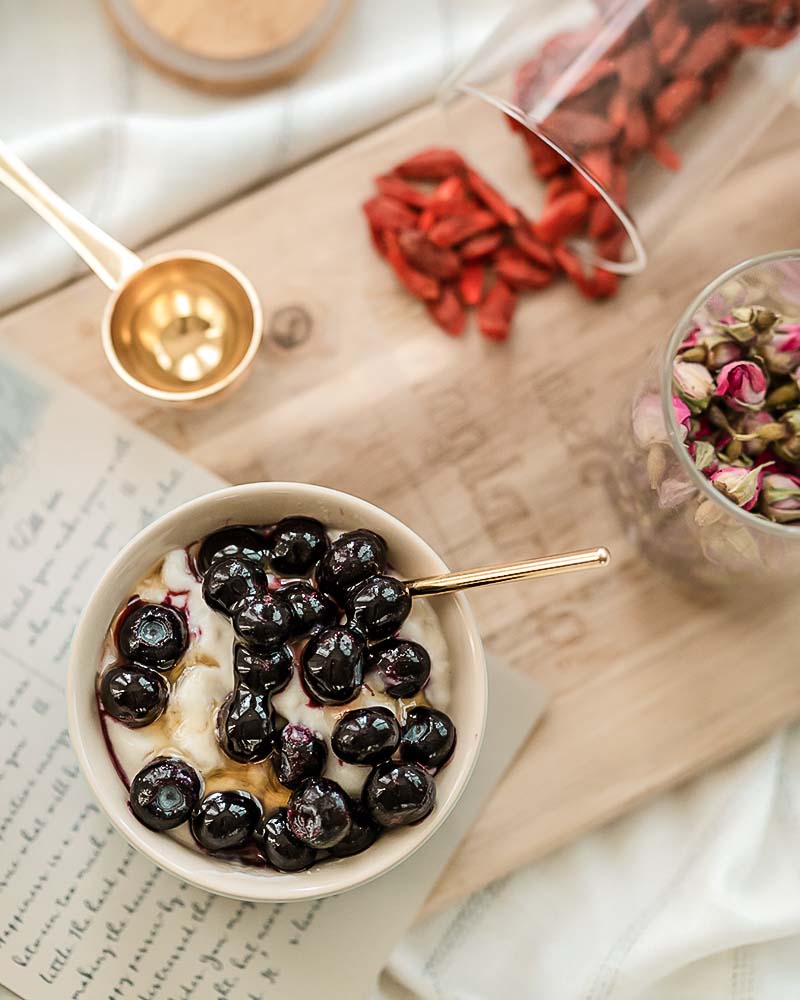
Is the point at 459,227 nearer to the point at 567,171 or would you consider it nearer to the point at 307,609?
the point at 567,171

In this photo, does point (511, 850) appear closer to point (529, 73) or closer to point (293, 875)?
point (293, 875)

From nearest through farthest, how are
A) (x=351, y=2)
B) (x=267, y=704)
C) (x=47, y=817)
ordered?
(x=267, y=704) < (x=47, y=817) < (x=351, y=2)

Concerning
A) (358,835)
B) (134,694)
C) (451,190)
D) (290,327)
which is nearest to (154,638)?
(134,694)

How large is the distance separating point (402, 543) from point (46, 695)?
9.7 inches

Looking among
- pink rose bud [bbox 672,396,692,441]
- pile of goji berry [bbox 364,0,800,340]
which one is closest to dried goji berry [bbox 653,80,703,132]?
pile of goji berry [bbox 364,0,800,340]

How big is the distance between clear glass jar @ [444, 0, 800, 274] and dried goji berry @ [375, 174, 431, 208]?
0.17 ft

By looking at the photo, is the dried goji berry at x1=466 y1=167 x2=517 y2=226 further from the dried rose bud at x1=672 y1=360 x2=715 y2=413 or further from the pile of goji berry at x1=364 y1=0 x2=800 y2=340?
the dried rose bud at x1=672 y1=360 x2=715 y2=413

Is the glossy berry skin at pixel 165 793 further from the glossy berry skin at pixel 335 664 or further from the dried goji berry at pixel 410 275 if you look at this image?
the dried goji berry at pixel 410 275

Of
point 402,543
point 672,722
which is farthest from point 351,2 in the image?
point 672,722

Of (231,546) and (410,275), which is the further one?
(410,275)

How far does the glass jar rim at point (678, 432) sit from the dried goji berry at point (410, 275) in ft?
0.60

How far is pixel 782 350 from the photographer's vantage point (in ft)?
1.88

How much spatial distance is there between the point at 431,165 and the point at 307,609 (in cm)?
33

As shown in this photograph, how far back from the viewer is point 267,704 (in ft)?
1.64
